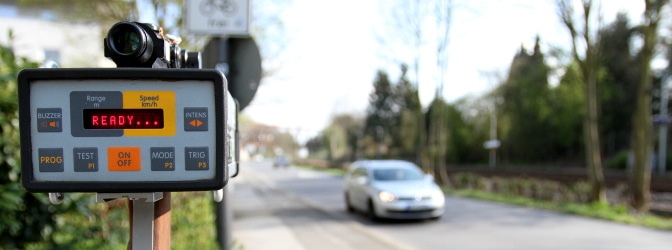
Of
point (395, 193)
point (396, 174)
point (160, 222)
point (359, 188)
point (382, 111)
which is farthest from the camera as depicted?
point (382, 111)

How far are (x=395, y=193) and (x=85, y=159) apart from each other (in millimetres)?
9842

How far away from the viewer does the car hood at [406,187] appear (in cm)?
1113

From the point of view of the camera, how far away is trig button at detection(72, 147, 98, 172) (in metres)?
1.51

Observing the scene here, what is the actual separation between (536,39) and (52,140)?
1384 cm

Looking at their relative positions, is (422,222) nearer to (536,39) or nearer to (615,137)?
(536,39)

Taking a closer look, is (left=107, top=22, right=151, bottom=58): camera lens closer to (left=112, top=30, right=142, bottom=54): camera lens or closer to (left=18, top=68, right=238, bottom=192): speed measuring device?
(left=112, top=30, right=142, bottom=54): camera lens

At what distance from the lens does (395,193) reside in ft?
36.2

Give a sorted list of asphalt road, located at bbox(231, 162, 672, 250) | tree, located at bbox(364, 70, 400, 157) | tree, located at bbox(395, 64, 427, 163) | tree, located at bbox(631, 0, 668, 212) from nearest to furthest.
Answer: asphalt road, located at bbox(231, 162, 672, 250)
tree, located at bbox(631, 0, 668, 212)
tree, located at bbox(395, 64, 427, 163)
tree, located at bbox(364, 70, 400, 157)

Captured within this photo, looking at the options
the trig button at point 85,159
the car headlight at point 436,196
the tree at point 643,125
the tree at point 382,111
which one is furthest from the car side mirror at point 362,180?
the tree at point 382,111

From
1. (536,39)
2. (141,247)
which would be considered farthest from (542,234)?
(141,247)

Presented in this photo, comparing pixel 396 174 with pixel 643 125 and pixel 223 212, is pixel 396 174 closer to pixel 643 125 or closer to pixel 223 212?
pixel 643 125

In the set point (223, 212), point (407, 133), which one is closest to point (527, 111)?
point (407, 133)

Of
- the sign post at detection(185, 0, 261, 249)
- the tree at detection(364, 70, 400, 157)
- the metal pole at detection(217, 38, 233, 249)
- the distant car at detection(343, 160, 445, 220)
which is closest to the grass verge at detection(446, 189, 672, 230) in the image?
the distant car at detection(343, 160, 445, 220)

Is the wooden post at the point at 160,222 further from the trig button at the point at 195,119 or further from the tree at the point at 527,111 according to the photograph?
the tree at the point at 527,111
